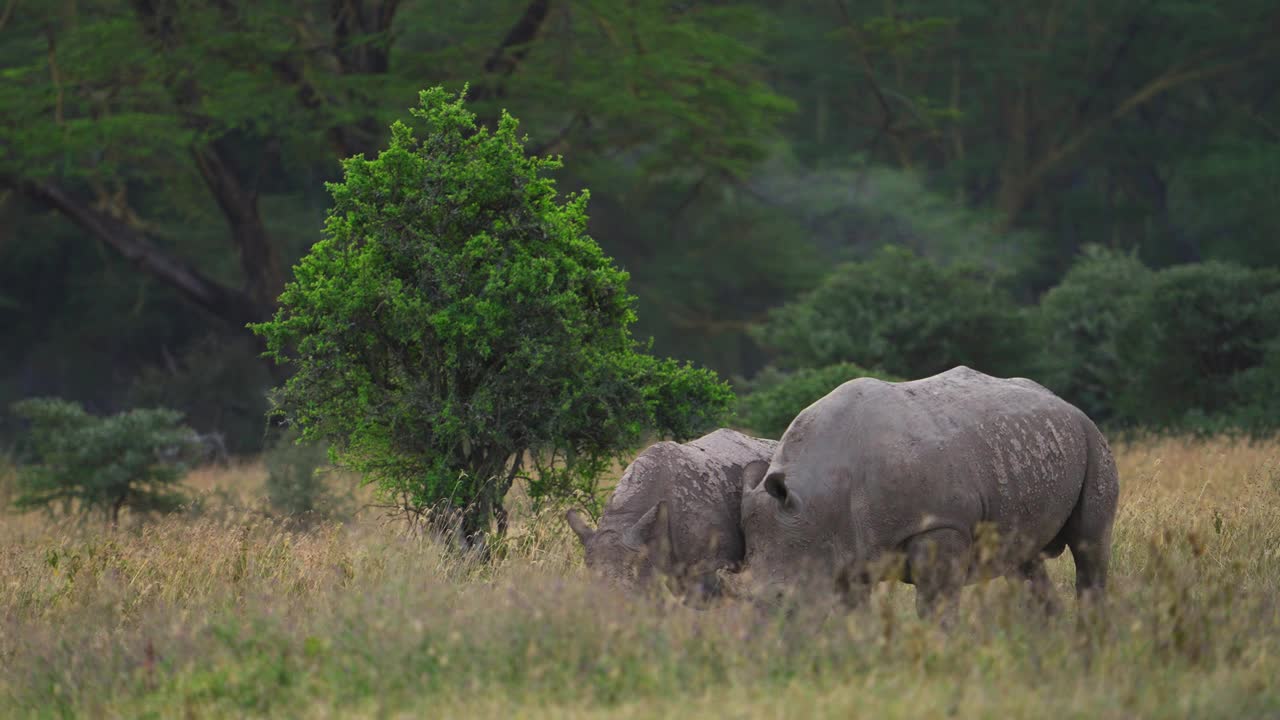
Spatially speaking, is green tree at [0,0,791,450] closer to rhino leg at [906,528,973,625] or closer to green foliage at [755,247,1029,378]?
green foliage at [755,247,1029,378]

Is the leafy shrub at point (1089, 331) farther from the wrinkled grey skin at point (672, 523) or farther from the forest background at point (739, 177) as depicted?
the wrinkled grey skin at point (672, 523)

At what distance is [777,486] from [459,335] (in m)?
3.17

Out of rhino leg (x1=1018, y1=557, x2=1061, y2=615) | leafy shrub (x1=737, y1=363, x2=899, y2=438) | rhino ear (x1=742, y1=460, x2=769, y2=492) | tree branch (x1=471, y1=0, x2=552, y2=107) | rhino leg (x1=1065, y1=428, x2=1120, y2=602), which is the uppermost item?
tree branch (x1=471, y1=0, x2=552, y2=107)

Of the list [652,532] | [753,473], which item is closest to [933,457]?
[753,473]

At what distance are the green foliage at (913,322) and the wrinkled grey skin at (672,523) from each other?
40.8 feet

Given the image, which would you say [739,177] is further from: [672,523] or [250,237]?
[672,523]

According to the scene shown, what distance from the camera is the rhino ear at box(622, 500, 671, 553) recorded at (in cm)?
728

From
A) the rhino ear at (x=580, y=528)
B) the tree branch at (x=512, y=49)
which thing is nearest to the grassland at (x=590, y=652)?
the rhino ear at (x=580, y=528)

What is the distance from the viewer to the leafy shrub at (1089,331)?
22719 mm

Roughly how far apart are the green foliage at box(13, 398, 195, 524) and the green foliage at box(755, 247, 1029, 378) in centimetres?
994

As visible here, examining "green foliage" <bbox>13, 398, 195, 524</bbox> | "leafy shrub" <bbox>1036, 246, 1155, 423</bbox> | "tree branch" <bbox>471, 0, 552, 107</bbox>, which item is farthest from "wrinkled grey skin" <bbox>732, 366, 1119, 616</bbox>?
"leafy shrub" <bbox>1036, 246, 1155, 423</bbox>

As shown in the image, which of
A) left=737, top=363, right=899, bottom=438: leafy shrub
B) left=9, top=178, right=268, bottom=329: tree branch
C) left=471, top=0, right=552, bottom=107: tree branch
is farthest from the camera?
left=9, top=178, right=268, bottom=329: tree branch

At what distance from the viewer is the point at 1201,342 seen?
67.7 feet

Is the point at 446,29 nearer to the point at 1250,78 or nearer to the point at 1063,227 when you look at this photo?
the point at 1063,227
